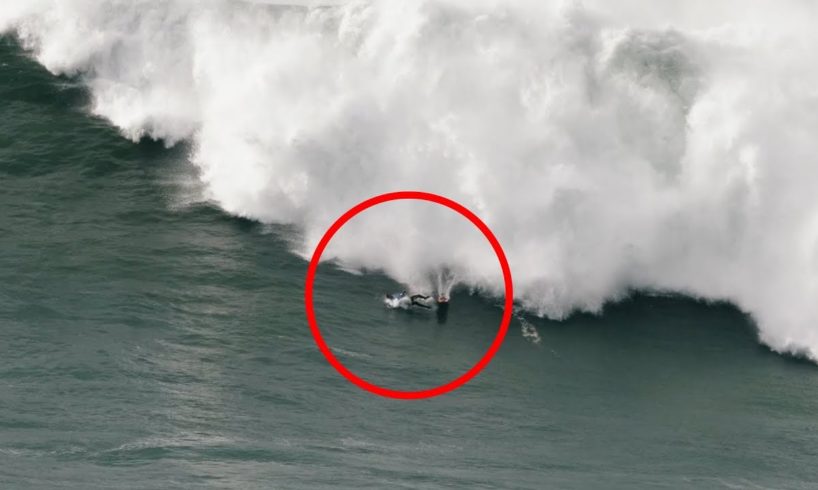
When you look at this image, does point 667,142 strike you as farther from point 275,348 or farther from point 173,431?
point 173,431

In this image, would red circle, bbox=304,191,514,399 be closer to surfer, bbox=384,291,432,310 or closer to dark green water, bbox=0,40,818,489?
dark green water, bbox=0,40,818,489

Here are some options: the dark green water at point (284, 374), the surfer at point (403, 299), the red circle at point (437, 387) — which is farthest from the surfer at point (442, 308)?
the red circle at point (437, 387)

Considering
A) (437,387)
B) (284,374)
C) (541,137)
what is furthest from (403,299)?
(541,137)

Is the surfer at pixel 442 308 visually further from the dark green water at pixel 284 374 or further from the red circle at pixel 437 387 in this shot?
the red circle at pixel 437 387

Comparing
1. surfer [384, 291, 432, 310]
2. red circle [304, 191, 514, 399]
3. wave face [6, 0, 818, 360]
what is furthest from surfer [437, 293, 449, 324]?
red circle [304, 191, 514, 399]

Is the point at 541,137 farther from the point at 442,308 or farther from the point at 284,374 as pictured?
the point at 284,374
